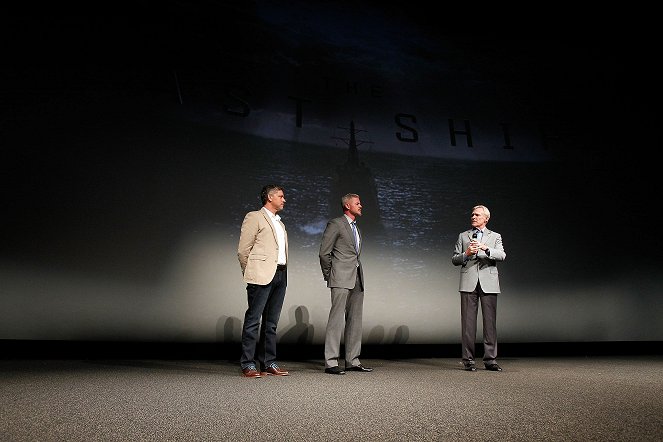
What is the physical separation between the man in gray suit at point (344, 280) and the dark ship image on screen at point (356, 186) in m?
0.97

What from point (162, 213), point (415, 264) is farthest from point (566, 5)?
point (162, 213)

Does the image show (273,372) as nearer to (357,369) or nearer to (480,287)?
(357,369)

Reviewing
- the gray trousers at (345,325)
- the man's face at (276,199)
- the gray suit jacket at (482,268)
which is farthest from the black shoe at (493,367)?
the man's face at (276,199)

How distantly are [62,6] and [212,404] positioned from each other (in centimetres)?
367

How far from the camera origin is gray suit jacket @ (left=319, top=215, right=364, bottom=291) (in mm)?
3402

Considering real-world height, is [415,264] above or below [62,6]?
below

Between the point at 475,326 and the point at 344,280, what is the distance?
1.05 meters

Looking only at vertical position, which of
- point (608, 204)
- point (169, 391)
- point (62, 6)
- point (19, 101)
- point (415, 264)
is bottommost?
point (169, 391)

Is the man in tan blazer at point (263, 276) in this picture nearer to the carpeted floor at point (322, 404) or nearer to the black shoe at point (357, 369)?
the carpeted floor at point (322, 404)

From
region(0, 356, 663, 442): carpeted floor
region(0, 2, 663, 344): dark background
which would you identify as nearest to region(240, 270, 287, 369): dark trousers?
region(0, 356, 663, 442): carpeted floor

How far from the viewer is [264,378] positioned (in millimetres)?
3002

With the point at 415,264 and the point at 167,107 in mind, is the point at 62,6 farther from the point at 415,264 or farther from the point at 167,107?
the point at 415,264

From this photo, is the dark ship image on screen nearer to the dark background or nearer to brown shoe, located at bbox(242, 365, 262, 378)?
the dark background

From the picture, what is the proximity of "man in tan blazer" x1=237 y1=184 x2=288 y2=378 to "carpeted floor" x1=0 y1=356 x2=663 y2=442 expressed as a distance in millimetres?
199
